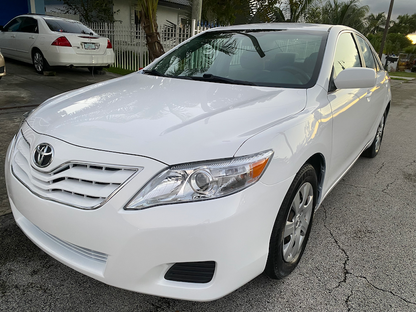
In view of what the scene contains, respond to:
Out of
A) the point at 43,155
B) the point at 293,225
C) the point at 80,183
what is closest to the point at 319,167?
the point at 293,225

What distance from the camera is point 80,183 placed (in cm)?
166

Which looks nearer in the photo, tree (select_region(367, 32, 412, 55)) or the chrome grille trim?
the chrome grille trim

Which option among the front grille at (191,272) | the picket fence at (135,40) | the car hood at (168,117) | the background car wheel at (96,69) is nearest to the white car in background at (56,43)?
the background car wheel at (96,69)

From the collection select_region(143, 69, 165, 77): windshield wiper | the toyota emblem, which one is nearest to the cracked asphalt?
the toyota emblem

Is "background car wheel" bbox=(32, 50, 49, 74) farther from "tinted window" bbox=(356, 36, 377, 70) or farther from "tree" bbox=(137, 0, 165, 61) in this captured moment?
"tinted window" bbox=(356, 36, 377, 70)

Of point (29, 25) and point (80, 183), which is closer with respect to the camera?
point (80, 183)

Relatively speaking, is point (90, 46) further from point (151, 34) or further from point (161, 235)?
point (161, 235)

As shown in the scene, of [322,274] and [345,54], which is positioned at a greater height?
[345,54]

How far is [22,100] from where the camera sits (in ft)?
20.7

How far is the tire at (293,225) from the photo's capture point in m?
1.84

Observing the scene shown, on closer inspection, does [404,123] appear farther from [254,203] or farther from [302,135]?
[254,203]

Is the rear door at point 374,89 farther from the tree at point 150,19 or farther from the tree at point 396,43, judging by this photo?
the tree at point 396,43

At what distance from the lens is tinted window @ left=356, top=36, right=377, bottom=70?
367 cm

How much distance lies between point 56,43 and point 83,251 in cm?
768
